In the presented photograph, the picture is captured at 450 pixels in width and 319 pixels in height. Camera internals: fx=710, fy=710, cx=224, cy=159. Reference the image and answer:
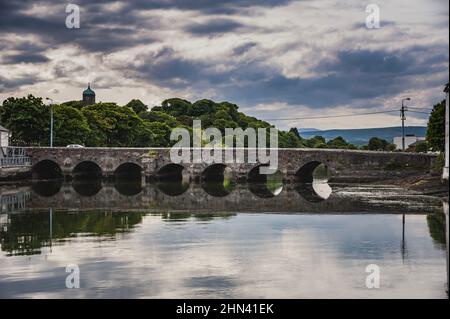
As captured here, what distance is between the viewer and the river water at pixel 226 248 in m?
16.3

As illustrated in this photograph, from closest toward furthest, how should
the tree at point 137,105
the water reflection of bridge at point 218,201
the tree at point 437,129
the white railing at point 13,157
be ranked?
1. the water reflection of bridge at point 218,201
2. the tree at point 437,129
3. the white railing at point 13,157
4. the tree at point 137,105

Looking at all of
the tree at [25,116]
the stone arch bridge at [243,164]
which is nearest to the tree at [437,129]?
the stone arch bridge at [243,164]

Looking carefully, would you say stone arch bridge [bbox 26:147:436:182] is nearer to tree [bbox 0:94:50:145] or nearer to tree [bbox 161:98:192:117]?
tree [bbox 0:94:50:145]

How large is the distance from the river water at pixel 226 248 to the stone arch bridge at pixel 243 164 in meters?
17.0

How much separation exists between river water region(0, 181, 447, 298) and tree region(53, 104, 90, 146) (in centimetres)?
3586

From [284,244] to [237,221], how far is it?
792 cm

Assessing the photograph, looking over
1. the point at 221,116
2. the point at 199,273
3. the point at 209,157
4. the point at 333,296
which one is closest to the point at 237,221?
the point at 199,273

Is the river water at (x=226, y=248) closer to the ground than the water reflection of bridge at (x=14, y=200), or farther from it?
closer to the ground

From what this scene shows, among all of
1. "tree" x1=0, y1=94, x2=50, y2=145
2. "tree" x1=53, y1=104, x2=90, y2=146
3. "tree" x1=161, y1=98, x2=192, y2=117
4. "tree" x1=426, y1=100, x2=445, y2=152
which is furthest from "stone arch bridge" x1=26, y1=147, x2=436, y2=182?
"tree" x1=161, y1=98, x2=192, y2=117

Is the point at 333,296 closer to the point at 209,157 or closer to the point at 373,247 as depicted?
the point at 373,247

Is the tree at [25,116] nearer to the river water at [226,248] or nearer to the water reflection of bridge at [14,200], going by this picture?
the water reflection of bridge at [14,200]

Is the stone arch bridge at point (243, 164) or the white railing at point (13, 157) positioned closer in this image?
the stone arch bridge at point (243, 164)
